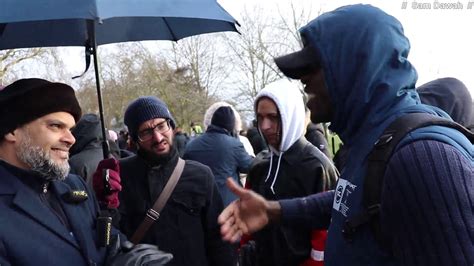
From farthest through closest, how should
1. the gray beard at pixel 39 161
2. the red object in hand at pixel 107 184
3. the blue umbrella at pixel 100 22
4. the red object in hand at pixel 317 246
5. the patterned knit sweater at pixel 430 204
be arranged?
the red object in hand at pixel 317 246 < the red object in hand at pixel 107 184 < the gray beard at pixel 39 161 < the blue umbrella at pixel 100 22 < the patterned knit sweater at pixel 430 204

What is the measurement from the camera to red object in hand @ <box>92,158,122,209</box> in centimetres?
263

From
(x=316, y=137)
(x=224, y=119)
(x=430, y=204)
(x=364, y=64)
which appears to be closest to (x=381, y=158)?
(x=430, y=204)

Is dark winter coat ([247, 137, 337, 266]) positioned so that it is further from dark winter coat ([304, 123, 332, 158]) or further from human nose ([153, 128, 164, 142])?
dark winter coat ([304, 123, 332, 158])

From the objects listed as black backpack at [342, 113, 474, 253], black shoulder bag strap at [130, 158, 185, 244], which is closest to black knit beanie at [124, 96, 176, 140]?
black shoulder bag strap at [130, 158, 185, 244]

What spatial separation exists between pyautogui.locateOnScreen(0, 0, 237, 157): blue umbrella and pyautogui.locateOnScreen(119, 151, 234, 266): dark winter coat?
357mm

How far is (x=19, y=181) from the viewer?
2.09 m

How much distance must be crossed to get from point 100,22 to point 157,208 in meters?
1.47

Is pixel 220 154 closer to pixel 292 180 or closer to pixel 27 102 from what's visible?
pixel 292 180

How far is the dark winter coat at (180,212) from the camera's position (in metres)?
2.99

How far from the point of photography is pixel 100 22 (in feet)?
5.89

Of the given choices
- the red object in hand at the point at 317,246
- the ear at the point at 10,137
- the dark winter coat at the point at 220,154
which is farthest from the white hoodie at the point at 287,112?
the dark winter coat at the point at 220,154

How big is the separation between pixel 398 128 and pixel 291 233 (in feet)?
5.44

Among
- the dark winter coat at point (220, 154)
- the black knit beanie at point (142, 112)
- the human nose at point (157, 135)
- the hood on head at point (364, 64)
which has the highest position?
the hood on head at point (364, 64)

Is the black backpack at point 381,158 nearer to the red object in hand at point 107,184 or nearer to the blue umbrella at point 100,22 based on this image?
the blue umbrella at point 100,22
